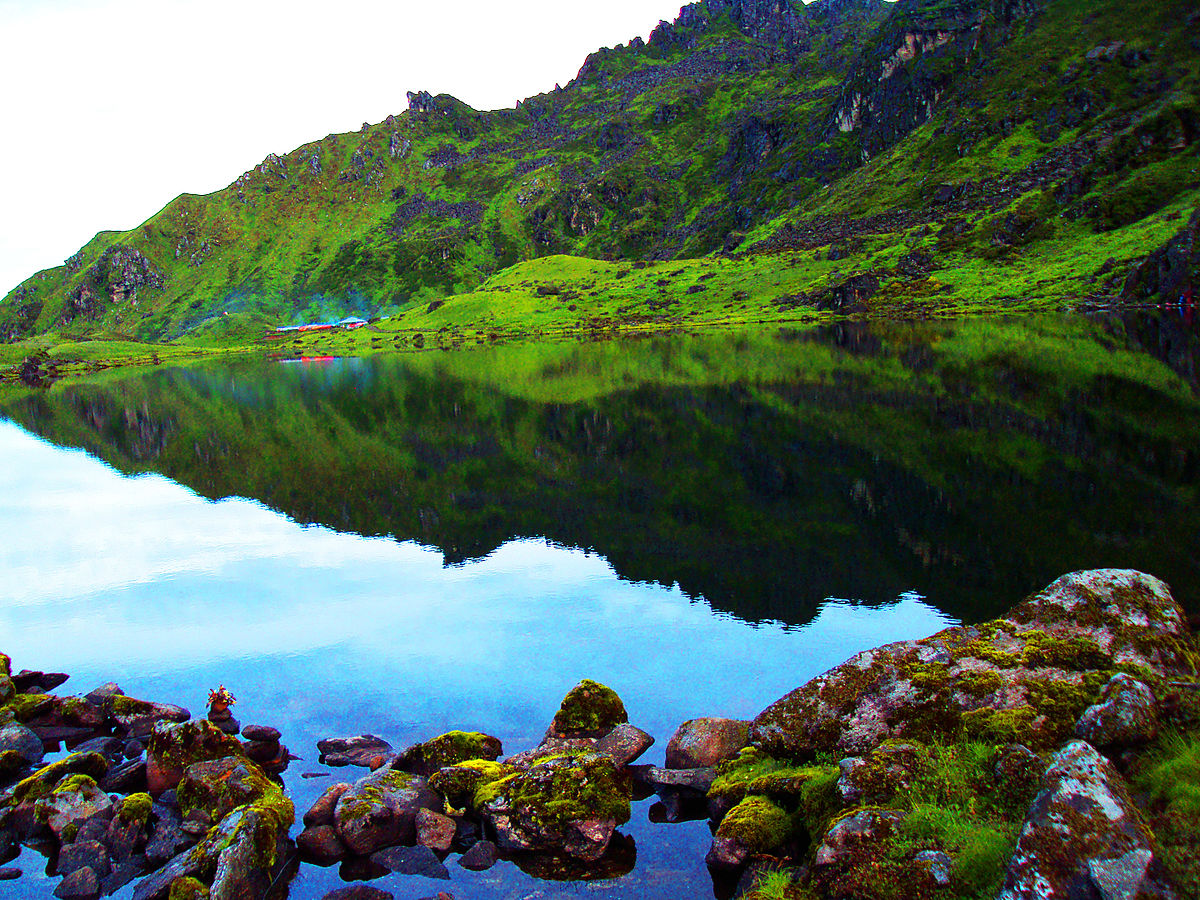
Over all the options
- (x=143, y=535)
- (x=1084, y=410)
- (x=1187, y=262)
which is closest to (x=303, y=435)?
(x=143, y=535)

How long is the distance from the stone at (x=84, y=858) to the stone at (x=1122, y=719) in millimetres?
17189

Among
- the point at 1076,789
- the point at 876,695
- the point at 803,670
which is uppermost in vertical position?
the point at 1076,789

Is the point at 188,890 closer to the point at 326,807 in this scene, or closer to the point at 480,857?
the point at 326,807

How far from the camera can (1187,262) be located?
123 m

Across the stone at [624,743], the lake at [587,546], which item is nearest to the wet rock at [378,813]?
the lake at [587,546]

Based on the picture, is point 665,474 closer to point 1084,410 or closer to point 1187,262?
point 1084,410

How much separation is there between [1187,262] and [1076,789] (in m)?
156

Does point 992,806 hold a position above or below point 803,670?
above

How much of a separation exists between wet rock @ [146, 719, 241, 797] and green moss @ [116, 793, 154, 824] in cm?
118

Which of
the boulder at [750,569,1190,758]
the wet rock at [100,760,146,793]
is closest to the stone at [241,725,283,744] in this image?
the wet rock at [100,760,146,793]

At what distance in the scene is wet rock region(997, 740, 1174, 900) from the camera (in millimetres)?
6879

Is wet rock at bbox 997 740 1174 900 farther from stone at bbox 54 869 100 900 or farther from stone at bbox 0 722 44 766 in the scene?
stone at bbox 0 722 44 766

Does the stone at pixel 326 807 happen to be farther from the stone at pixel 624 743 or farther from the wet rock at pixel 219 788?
the stone at pixel 624 743

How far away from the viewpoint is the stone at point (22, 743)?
17.4 metres
